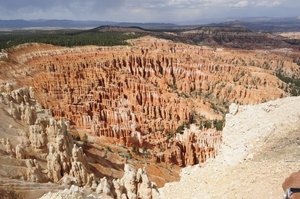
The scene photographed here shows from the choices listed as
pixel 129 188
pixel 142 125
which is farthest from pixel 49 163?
pixel 142 125

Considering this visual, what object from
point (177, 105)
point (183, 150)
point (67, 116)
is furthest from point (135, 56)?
point (183, 150)

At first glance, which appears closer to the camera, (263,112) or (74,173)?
(263,112)

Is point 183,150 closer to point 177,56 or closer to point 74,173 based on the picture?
point 74,173

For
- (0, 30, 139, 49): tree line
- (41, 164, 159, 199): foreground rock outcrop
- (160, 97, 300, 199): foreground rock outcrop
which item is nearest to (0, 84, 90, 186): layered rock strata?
(41, 164, 159, 199): foreground rock outcrop

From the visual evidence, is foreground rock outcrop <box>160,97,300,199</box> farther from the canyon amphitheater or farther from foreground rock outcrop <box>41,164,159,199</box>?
foreground rock outcrop <box>41,164,159,199</box>

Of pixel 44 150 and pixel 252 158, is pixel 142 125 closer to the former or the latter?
pixel 44 150

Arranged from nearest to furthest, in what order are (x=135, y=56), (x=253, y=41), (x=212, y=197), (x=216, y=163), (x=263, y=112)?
1. (x=212, y=197)
2. (x=216, y=163)
3. (x=263, y=112)
4. (x=135, y=56)
5. (x=253, y=41)

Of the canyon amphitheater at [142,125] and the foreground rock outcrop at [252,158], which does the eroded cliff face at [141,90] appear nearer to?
the canyon amphitheater at [142,125]
